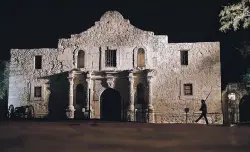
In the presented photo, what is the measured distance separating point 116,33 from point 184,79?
617cm

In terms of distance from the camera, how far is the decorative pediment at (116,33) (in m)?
27.1

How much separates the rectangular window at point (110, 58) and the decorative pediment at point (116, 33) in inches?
24.4

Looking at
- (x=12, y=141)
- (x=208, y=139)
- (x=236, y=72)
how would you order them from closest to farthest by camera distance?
(x=12, y=141), (x=208, y=139), (x=236, y=72)

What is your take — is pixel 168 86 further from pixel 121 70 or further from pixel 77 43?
pixel 77 43

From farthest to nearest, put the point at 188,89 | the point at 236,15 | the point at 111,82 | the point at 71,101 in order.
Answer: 1. the point at 111,82
2. the point at 71,101
3. the point at 188,89
4. the point at 236,15

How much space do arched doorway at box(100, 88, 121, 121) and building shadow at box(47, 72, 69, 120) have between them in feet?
9.22

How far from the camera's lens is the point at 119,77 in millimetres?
26906

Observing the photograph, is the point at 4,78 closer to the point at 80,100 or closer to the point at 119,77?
the point at 80,100

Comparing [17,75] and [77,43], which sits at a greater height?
[77,43]

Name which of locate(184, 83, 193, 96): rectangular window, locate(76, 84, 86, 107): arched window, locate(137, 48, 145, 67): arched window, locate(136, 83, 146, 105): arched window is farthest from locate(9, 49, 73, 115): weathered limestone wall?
locate(184, 83, 193, 96): rectangular window

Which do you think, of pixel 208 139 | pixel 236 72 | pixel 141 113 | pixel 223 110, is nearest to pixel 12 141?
pixel 208 139

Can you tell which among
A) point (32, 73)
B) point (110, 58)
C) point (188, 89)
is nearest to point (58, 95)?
point (32, 73)

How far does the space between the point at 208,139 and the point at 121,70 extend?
16921 mm

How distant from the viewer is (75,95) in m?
27.2
